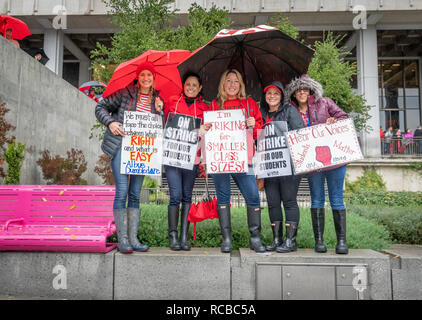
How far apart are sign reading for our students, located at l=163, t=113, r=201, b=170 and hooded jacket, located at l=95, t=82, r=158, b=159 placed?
1.12 feet

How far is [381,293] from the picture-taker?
385cm

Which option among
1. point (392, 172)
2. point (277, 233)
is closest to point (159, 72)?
point (277, 233)

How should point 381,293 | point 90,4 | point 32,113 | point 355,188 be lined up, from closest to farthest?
1. point 381,293
2. point 32,113
3. point 355,188
4. point 90,4

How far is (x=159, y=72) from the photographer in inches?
188

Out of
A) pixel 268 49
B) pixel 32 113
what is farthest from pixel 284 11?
pixel 268 49

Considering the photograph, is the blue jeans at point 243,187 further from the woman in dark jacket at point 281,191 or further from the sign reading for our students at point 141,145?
the sign reading for our students at point 141,145

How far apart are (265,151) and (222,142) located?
618 millimetres

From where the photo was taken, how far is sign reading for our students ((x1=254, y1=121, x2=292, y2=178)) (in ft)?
14.3

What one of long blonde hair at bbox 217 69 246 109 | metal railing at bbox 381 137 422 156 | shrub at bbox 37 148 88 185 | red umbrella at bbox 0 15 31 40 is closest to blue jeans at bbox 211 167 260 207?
long blonde hair at bbox 217 69 246 109

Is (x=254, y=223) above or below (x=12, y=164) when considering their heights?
below

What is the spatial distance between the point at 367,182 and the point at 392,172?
7.14ft

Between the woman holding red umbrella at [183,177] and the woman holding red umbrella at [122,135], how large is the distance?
1.02ft

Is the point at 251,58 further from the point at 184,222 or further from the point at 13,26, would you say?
the point at 13,26

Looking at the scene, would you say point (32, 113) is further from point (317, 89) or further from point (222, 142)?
point (317, 89)
